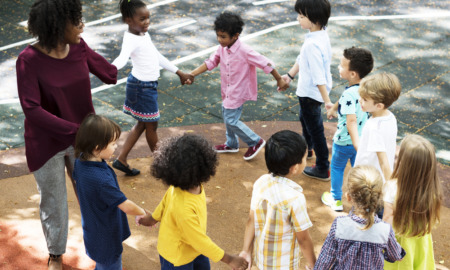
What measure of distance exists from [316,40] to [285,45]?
4.09 metres

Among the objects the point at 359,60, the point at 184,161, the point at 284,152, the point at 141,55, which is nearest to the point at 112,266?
the point at 184,161

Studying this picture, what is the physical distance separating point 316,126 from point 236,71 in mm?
1029

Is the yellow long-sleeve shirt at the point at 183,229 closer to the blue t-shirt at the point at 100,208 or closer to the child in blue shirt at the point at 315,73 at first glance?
the blue t-shirt at the point at 100,208

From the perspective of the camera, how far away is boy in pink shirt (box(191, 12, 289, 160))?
6211 mm

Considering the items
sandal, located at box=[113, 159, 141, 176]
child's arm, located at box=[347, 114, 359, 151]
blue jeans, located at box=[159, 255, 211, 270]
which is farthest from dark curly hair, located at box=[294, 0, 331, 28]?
blue jeans, located at box=[159, 255, 211, 270]

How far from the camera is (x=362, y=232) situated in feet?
11.7

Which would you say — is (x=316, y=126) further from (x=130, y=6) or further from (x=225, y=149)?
(x=130, y=6)

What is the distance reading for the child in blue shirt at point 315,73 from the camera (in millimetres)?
5895

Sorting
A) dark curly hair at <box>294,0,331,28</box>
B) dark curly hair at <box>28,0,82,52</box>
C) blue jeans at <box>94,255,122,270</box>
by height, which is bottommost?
blue jeans at <box>94,255,122,270</box>

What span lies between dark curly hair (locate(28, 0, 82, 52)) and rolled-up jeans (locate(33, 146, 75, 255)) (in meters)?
0.86

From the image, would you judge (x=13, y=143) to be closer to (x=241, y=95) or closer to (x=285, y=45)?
(x=241, y=95)

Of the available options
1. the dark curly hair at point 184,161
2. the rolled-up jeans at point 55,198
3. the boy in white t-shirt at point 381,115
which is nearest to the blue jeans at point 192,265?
the dark curly hair at point 184,161

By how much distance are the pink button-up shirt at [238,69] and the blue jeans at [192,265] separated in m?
2.73

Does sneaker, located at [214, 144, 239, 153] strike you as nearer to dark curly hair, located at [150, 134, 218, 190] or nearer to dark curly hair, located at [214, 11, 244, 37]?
dark curly hair, located at [214, 11, 244, 37]
